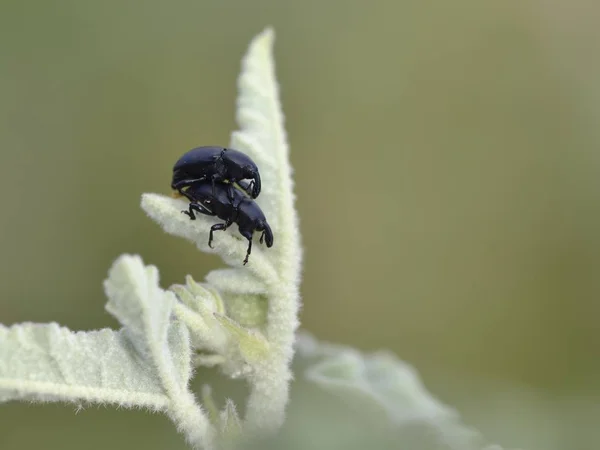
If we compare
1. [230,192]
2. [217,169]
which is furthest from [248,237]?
[217,169]

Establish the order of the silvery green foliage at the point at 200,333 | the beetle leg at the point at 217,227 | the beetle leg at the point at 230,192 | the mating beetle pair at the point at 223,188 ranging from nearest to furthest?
the silvery green foliage at the point at 200,333 → the beetle leg at the point at 217,227 → the mating beetle pair at the point at 223,188 → the beetle leg at the point at 230,192

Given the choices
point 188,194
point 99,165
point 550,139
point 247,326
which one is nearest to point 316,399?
point 247,326

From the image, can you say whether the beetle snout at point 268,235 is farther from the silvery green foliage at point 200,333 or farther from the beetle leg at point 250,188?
the beetle leg at point 250,188

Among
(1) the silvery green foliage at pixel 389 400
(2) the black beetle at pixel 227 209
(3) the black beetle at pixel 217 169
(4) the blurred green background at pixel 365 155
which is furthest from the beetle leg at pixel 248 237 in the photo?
(4) the blurred green background at pixel 365 155

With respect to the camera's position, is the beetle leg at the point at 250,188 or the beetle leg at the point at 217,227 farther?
the beetle leg at the point at 250,188

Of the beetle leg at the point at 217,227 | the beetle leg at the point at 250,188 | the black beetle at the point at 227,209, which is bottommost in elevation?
the beetle leg at the point at 217,227

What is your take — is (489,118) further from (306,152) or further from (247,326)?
(247,326)

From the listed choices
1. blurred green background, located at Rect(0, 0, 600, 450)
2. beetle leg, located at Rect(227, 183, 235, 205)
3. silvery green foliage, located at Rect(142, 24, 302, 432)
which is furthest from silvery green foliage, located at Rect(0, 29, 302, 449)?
blurred green background, located at Rect(0, 0, 600, 450)

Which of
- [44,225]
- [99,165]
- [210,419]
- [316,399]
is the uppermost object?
[99,165]
